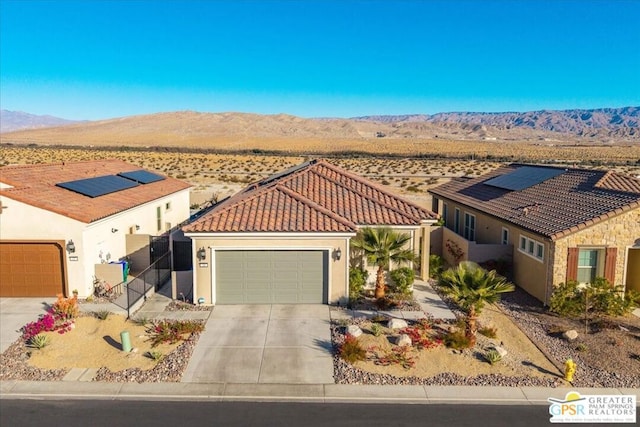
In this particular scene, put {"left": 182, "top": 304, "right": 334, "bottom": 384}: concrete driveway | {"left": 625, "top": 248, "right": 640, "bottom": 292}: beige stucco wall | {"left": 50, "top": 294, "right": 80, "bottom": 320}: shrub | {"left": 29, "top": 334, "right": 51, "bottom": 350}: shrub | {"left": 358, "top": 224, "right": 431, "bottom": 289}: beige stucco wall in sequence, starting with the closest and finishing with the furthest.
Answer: {"left": 182, "top": 304, "right": 334, "bottom": 384}: concrete driveway < {"left": 29, "top": 334, "right": 51, "bottom": 350}: shrub < {"left": 50, "top": 294, "right": 80, "bottom": 320}: shrub < {"left": 625, "top": 248, "right": 640, "bottom": 292}: beige stucco wall < {"left": 358, "top": 224, "right": 431, "bottom": 289}: beige stucco wall

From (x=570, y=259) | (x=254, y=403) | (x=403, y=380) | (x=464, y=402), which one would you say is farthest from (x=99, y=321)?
(x=570, y=259)

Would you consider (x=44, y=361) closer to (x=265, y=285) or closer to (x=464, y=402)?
(x=265, y=285)

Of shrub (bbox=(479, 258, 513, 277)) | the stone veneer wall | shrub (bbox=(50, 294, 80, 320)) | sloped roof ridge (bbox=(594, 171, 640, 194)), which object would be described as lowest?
shrub (bbox=(50, 294, 80, 320))

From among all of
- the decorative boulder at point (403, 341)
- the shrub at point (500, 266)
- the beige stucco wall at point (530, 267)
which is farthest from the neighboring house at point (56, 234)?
the beige stucco wall at point (530, 267)

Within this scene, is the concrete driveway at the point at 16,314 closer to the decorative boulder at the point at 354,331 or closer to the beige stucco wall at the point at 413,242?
the decorative boulder at the point at 354,331

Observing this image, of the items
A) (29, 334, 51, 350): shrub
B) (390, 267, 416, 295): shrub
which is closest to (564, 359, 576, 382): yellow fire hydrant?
(390, 267, 416, 295): shrub

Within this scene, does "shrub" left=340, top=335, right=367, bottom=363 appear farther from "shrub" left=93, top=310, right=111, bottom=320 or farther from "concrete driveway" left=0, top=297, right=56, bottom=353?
"concrete driveway" left=0, top=297, right=56, bottom=353

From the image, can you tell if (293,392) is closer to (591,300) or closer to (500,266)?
(591,300)
